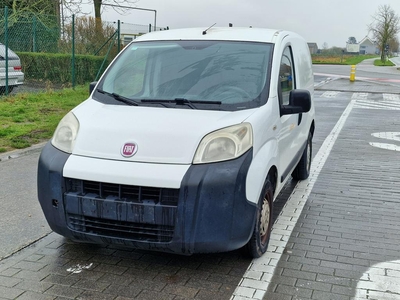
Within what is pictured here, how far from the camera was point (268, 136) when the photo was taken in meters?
4.28

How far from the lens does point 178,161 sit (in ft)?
12.2

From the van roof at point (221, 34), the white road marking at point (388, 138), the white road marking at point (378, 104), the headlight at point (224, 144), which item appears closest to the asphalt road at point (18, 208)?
the headlight at point (224, 144)

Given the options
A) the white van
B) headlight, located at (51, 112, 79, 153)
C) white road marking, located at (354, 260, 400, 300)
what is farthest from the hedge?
white road marking, located at (354, 260, 400, 300)

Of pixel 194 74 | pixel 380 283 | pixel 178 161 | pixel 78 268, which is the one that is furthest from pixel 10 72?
pixel 380 283

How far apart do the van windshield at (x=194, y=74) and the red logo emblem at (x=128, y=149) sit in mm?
749

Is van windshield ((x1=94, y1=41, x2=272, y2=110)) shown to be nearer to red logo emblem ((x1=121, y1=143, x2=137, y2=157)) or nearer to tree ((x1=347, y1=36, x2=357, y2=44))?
red logo emblem ((x1=121, y1=143, x2=137, y2=157))

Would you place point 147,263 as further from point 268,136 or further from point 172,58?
point 172,58

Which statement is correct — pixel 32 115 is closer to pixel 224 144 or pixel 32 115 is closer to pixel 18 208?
pixel 18 208

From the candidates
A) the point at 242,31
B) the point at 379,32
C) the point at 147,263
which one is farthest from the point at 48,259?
the point at 379,32

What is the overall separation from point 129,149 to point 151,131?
0.22 metres

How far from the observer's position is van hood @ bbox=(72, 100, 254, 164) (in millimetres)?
3756

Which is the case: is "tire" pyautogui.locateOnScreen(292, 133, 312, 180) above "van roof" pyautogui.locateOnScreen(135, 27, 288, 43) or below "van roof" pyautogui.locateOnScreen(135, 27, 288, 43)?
below

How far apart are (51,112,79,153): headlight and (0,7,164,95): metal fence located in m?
12.2

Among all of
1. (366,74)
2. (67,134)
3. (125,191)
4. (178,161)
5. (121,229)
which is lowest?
(366,74)
